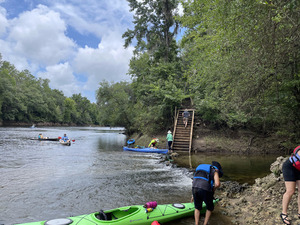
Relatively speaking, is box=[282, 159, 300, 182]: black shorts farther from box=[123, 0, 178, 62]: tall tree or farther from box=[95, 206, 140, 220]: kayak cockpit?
box=[123, 0, 178, 62]: tall tree

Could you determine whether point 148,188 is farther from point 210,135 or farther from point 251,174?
point 210,135

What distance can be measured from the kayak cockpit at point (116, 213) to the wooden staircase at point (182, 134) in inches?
477

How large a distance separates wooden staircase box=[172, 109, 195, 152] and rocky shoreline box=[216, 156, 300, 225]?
10.2 meters

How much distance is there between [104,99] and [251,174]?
25351mm

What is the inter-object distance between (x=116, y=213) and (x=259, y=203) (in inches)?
141

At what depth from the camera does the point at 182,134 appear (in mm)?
18219

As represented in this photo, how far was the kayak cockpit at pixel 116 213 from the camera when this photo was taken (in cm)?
475

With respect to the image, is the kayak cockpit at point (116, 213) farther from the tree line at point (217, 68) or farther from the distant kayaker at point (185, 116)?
the distant kayaker at point (185, 116)

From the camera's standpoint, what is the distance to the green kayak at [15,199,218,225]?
14.3 ft

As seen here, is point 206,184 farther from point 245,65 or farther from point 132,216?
point 245,65

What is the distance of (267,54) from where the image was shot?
5934 millimetres

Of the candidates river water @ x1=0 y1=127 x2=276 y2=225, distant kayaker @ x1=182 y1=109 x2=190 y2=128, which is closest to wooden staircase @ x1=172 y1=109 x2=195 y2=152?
distant kayaker @ x1=182 y1=109 x2=190 y2=128

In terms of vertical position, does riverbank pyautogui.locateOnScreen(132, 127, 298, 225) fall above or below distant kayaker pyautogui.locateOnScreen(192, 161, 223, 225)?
below

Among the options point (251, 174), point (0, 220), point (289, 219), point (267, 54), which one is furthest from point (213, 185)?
point (251, 174)
